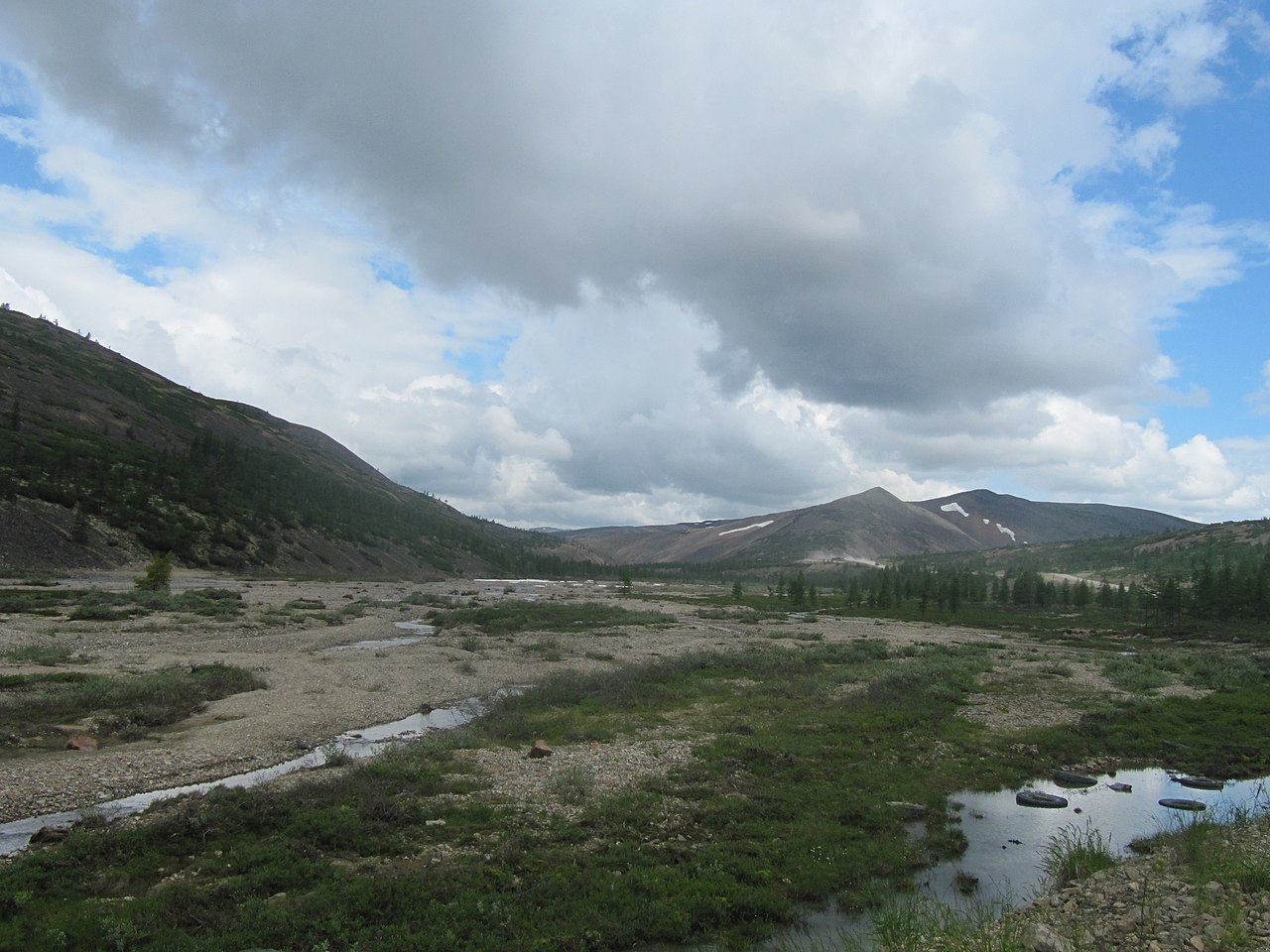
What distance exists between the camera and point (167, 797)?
17641 mm

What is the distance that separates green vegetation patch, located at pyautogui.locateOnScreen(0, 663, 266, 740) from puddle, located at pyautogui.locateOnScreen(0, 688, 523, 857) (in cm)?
589

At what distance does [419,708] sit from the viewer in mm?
30531

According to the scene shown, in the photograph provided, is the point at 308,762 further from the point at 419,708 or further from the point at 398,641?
the point at 398,641

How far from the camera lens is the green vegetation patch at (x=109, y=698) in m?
23.1

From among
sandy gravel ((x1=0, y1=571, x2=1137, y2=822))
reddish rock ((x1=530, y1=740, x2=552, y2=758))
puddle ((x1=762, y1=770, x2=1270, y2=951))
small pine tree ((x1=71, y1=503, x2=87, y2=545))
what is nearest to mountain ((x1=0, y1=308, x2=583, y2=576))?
small pine tree ((x1=71, y1=503, x2=87, y2=545))

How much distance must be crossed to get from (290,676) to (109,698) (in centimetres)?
887

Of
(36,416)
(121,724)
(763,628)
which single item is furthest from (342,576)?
(121,724)

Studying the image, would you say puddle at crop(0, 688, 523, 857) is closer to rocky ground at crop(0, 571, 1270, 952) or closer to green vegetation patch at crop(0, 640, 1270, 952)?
rocky ground at crop(0, 571, 1270, 952)

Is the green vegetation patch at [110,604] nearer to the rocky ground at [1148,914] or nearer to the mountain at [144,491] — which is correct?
the mountain at [144,491]

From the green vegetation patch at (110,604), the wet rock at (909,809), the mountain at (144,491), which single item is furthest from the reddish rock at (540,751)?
the mountain at (144,491)

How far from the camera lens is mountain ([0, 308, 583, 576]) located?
84.8 meters

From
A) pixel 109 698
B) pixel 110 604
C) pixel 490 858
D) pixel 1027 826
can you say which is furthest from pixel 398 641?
pixel 1027 826

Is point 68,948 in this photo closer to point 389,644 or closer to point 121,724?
point 121,724

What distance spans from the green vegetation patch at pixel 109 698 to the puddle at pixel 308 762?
19.3 feet
